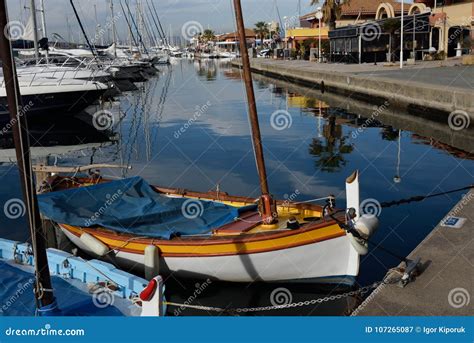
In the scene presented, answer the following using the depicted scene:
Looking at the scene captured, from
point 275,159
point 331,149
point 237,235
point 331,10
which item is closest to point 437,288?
point 237,235

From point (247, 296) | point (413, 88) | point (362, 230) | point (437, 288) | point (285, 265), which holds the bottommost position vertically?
point (247, 296)

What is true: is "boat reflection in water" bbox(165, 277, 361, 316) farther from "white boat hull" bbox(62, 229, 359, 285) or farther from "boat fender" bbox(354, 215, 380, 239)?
"boat fender" bbox(354, 215, 380, 239)

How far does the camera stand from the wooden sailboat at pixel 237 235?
8.20 metres

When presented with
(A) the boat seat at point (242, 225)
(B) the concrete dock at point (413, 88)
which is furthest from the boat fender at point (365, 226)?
(B) the concrete dock at point (413, 88)

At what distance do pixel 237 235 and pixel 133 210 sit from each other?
88.9 inches

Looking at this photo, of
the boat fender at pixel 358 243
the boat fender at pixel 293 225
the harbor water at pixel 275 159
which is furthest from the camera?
the harbor water at pixel 275 159

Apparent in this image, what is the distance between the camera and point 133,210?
989 centimetres

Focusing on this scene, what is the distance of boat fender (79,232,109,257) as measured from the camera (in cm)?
930

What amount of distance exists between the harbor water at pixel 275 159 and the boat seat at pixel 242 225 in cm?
86

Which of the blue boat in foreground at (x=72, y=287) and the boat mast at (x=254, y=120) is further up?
the boat mast at (x=254, y=120)

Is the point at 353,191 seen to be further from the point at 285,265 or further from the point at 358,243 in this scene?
the point at 285,265

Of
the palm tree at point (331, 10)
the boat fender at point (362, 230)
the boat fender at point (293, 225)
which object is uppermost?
the palm tree at point (331, 10)

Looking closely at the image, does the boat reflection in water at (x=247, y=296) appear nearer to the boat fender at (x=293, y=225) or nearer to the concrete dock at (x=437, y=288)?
the boat fender at (x=293, y=225)

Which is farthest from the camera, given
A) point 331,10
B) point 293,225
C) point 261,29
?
point 261,29
